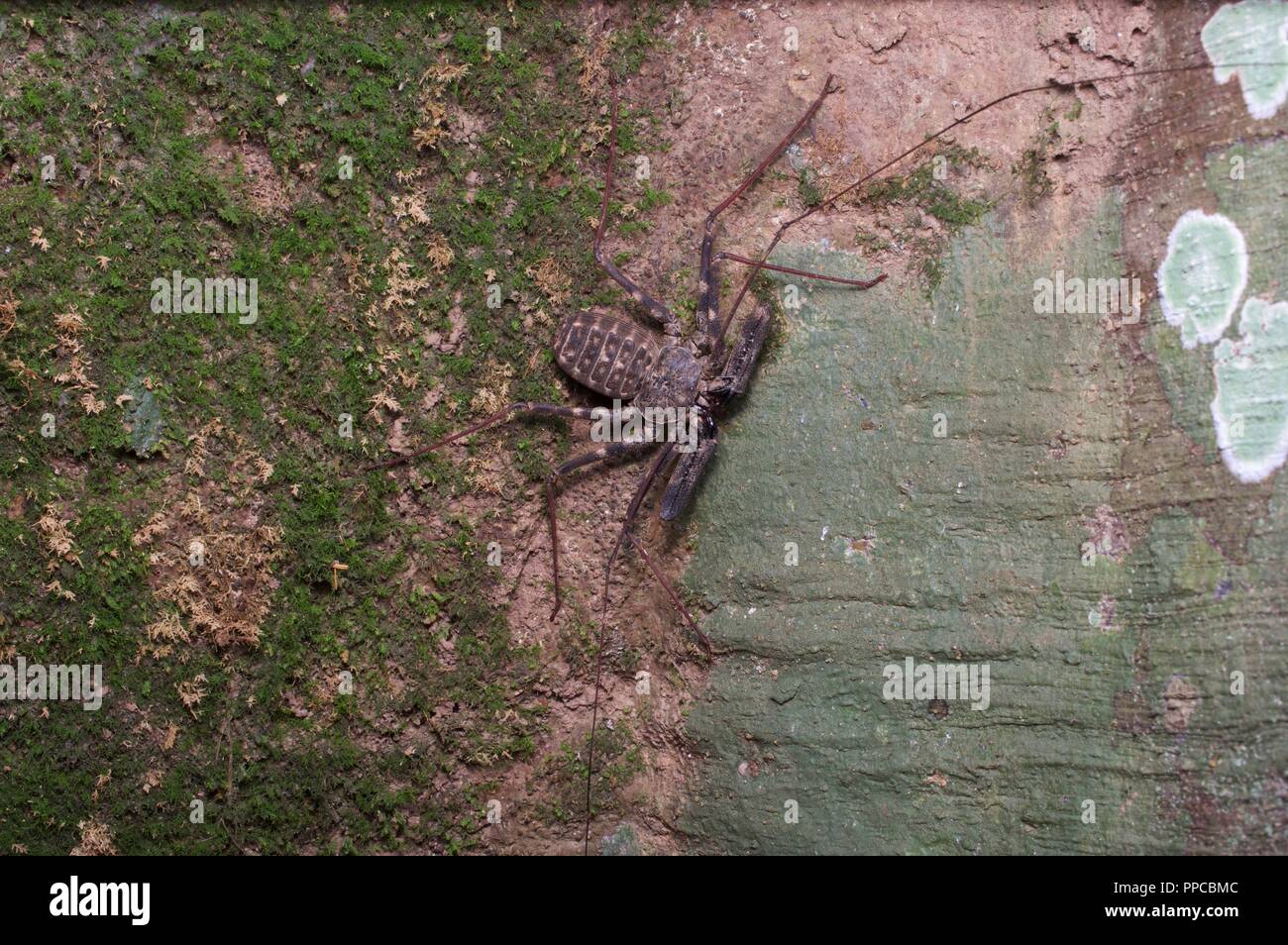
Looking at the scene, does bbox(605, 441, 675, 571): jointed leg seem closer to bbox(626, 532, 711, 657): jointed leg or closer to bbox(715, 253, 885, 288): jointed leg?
bbox(626, 532, 711, 657): jointed leg

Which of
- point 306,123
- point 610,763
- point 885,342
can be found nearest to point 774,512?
point 885,342

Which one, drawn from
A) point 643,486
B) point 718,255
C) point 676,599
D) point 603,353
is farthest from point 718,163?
point 676,599

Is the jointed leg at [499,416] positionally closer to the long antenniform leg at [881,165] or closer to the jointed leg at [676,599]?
the jointed leg at [676,599]

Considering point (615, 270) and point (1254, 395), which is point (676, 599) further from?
point (1254, 395)

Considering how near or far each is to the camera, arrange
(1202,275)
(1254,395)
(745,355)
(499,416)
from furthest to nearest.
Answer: (499,416) → (745,355) → (1202,275) → (1254,395)

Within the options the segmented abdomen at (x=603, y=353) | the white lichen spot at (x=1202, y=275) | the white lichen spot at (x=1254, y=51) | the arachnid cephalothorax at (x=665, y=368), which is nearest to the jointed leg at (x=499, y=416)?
the arachnid cephalothorax at (x=665, y=368)

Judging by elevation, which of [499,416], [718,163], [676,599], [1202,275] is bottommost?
[676,599]
